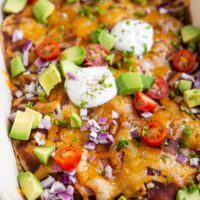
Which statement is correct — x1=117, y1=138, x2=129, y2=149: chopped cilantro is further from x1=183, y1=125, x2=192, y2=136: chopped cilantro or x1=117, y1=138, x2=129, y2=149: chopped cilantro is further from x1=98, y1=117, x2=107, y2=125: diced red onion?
x1=183, y1=125, x2=192, y2=136: chopped cilantro

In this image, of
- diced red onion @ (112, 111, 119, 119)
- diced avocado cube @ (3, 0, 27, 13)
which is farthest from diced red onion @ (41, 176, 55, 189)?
diced avocado cube @ (3, 0, 27, 13)

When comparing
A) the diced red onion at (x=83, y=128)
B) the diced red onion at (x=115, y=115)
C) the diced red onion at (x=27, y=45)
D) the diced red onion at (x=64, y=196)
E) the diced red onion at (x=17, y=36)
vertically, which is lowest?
the diced red onion at (x=64, y=196)

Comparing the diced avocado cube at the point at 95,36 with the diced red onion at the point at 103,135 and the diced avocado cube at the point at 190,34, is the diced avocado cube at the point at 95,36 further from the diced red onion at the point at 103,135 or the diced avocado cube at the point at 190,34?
the diced red onion at the point at 103,135

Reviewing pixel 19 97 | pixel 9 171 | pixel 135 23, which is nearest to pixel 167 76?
pixel 135 23

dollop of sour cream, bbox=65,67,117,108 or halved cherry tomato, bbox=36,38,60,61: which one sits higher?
halved cherry tomato, bbox=36,38,60,61

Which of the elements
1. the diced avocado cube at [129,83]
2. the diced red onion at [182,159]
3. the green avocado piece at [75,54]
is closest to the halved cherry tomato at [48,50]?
the green avocado piece at [75,54]
